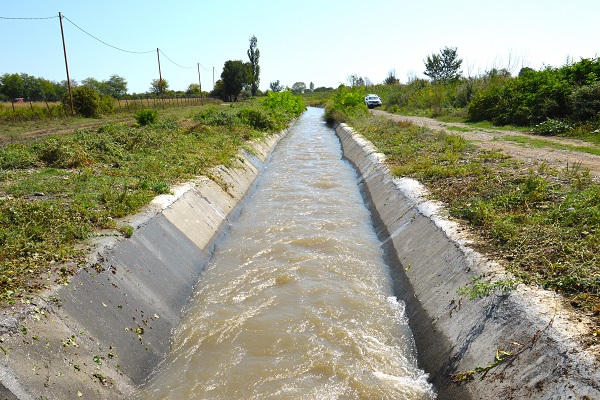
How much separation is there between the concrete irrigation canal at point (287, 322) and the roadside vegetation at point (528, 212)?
305 mm

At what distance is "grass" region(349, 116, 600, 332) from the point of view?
4309mm

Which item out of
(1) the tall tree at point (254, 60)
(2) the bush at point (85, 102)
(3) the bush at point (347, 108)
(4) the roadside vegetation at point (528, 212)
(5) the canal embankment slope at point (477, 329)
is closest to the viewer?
(5) the canal embankment slope at point (477, 329)

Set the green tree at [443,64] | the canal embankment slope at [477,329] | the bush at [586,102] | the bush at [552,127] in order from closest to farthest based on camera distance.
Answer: the canal embankment slope at [477,329]
the bush at [586,102]
the bush at [552,127]
the green tree at [443,64]

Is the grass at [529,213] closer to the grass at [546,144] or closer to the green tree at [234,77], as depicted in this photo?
the grass at [546,144]

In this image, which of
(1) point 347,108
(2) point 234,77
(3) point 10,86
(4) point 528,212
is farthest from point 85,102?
(3) point 10,86

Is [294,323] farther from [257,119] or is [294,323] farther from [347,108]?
[347,108]

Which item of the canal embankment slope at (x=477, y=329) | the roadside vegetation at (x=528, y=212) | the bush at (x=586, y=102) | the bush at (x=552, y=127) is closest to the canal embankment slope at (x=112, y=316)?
the canal embankment slope at (x=477, y=329)

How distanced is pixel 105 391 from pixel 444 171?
7.88 m

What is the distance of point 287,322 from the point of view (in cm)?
582

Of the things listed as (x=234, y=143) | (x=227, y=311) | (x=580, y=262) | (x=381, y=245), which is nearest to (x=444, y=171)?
(x=381, y=245)

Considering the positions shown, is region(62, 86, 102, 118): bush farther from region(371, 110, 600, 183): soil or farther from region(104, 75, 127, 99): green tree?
region(104, 75, 127, 99): green tree

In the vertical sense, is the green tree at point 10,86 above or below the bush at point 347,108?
above

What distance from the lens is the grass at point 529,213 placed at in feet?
14.1

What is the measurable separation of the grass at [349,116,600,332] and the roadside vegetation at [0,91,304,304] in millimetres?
5241
